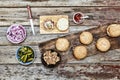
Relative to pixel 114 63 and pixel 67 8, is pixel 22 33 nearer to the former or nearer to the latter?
pixel 67 8

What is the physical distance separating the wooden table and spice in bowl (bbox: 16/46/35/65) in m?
0.04

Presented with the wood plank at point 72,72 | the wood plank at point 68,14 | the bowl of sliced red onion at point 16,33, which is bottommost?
the wood plank at point 72,72

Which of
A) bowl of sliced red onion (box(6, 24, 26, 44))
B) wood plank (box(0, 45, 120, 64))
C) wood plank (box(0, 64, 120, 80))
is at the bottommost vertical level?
wood plank (box(0, 64, 120, 80))

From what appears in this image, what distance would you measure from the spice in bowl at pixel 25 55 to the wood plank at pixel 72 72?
0.14 feet

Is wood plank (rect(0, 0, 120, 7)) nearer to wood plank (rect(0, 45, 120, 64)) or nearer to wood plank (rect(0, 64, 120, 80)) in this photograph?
wood plank (rect(0, 45, 120, 64))

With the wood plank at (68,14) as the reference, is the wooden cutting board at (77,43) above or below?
below

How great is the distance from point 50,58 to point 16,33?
0.77 feet

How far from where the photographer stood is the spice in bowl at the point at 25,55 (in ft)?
7.64

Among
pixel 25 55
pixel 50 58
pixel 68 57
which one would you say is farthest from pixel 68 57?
pixel 25 55

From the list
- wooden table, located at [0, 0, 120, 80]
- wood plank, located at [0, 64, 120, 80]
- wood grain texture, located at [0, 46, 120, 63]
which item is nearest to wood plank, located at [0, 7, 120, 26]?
wooden table, located at [0, 0, 120, 80]

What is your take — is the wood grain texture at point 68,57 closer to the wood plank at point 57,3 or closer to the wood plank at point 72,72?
the wood plank at point 72,72

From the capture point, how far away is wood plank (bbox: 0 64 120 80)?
237 cm

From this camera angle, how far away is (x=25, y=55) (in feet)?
7.64

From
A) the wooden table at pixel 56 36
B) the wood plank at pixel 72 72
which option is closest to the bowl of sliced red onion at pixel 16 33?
the wooden table at pixel 56 36
